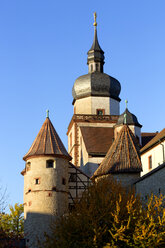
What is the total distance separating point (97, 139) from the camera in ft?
176

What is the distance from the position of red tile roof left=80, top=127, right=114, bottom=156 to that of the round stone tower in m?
11.0

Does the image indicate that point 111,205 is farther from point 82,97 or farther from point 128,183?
point 82,97

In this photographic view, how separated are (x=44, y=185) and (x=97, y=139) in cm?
1674

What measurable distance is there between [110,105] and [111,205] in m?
32.4

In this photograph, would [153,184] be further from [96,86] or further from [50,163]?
[96,86]

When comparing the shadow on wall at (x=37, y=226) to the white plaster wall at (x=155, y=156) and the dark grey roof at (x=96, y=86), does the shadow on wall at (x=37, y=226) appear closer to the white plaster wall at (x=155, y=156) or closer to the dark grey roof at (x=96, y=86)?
the white plaster wall at (x=155, y=156)

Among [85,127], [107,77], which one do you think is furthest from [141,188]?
[107,77]

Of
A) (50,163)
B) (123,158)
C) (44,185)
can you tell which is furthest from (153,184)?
(50,163)

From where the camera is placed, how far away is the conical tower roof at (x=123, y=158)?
33031mm

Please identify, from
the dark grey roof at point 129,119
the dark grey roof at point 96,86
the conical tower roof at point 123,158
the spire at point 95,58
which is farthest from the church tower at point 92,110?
the conical tower roof at point 123,158

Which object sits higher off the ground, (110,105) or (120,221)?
(110,105)

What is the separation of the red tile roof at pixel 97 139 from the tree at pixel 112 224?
23549 millimetres

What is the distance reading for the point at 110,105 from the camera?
5816 centimetres

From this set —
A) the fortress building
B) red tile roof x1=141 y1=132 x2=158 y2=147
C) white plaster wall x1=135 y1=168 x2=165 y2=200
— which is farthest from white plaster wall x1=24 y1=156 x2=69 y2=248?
red tile roof x1=141 y1=132 x2=158 y2=147
